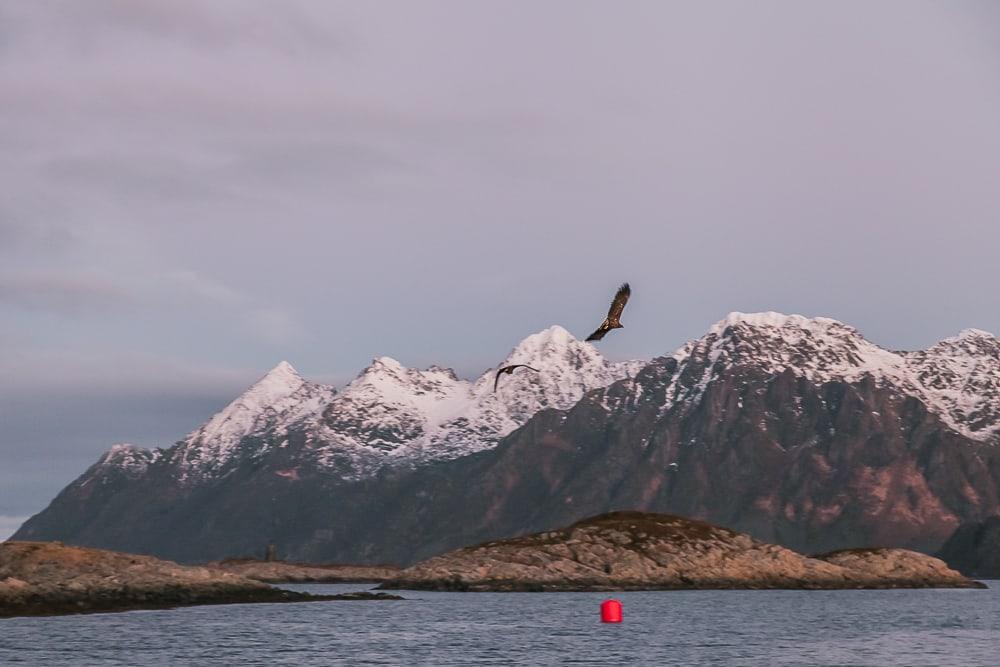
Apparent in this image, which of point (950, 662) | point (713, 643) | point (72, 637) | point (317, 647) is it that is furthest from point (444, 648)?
point (950, 662)

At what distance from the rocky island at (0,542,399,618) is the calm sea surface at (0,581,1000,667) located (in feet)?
12.9

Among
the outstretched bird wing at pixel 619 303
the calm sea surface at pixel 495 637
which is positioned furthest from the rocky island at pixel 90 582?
the outstretched bird wing at pixel 619 303

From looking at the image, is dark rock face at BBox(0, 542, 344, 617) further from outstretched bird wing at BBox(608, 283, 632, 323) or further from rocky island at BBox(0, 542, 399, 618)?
outstretched bird wing at BBox(608, 283, 632, 323)

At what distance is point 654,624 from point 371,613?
1504 inches

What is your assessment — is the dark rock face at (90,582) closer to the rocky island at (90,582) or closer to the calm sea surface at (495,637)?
the rocky island at (90,582)

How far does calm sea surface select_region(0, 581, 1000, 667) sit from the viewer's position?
361 feet

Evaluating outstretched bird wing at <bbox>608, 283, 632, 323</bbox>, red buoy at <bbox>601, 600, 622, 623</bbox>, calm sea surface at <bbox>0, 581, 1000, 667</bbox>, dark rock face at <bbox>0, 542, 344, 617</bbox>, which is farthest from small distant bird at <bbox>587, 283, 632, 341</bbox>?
dark rock face at <bbox>0, 542, 344, 617</bbox>

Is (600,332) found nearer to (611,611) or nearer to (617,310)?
(617,310)

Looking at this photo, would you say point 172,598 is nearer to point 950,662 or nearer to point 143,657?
point 143,657

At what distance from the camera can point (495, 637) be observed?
135 metres

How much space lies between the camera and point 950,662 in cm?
11006

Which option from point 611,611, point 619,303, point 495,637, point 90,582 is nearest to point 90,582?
point 90,582

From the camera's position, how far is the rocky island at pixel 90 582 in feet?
530

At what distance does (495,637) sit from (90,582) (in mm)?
56329
